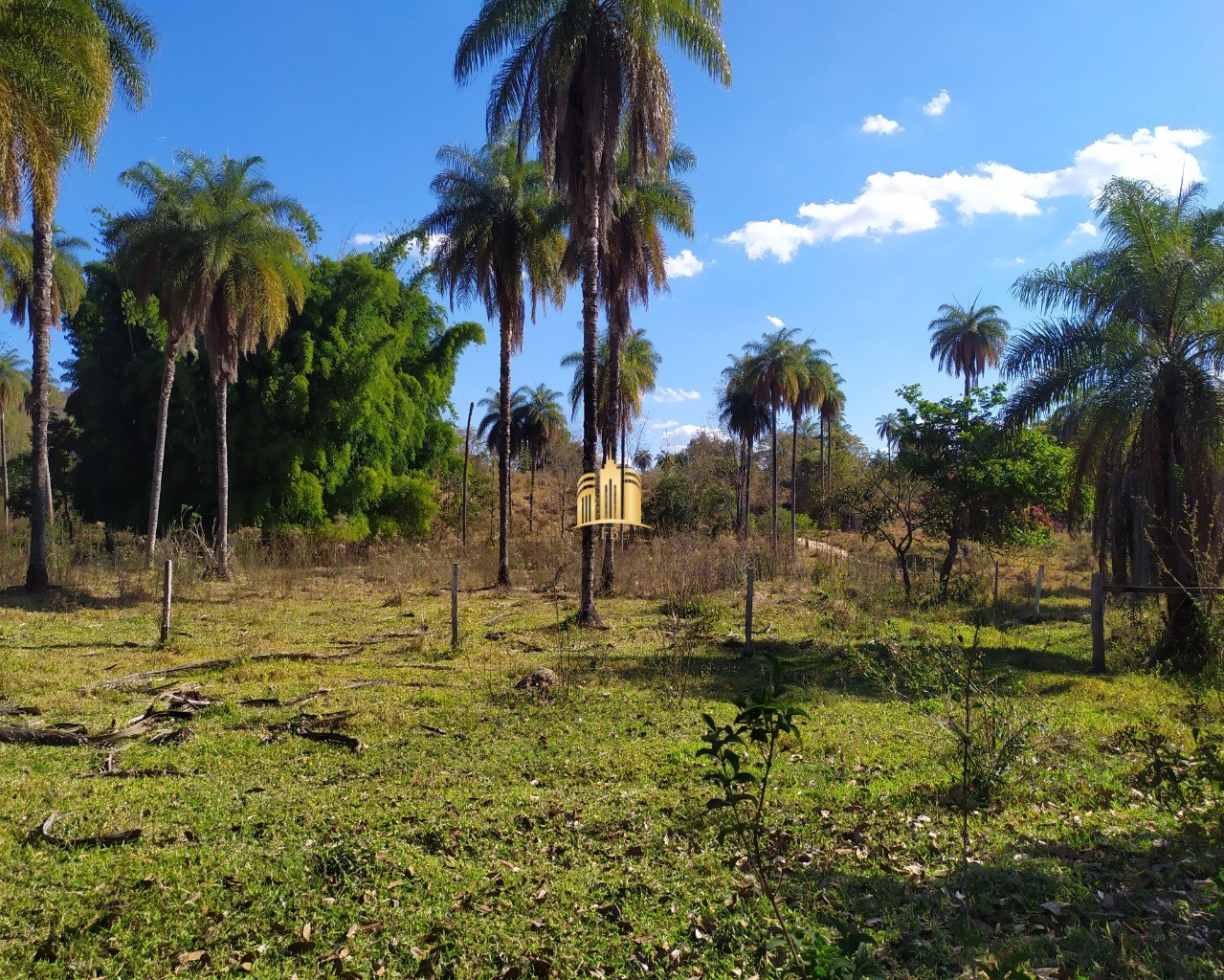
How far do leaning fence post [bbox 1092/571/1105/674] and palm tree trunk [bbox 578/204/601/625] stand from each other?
747 cm

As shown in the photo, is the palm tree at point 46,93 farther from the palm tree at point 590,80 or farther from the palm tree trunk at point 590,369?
the palm tree trunk at point 590,369

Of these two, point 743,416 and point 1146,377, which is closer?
point 1146,377

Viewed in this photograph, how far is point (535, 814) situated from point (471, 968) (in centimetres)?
169

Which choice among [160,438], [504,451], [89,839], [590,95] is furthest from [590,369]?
[160,438]

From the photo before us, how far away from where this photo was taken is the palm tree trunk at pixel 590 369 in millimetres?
13453

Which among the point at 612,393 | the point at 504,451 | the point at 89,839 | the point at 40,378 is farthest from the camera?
the point at 504,451

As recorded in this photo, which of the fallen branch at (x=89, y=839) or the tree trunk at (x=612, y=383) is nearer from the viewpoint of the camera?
the fallen branch at (x=89, y=839)

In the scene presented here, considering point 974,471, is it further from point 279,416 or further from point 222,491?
point 279,416

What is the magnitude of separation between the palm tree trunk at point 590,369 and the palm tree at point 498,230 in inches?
237

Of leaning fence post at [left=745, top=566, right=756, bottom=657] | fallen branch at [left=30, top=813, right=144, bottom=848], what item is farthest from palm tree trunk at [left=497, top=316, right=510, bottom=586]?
fallen branch at [left=30, top=813, right=144, bottom=848]

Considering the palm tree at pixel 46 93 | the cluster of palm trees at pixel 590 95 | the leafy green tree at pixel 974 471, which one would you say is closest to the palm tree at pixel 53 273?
the palm tree at pixel 46 93

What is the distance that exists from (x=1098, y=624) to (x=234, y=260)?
19092 mm

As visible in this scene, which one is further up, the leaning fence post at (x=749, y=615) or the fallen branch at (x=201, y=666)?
the leaning fence post at (x=749, y=615)

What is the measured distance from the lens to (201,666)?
9508 mm
